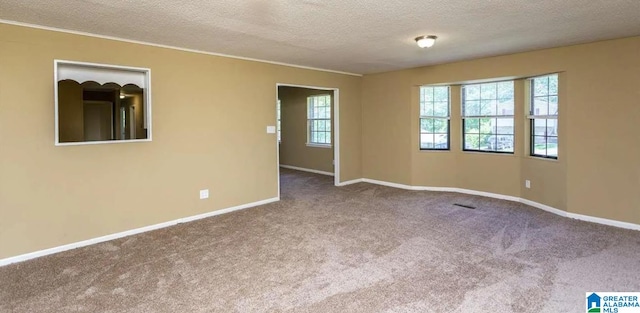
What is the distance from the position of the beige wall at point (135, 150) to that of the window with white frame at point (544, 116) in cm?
344

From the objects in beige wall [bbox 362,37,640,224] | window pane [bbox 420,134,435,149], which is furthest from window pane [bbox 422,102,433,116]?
window pane [bbox 420,134,435,149]

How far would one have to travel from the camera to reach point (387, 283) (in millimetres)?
2770

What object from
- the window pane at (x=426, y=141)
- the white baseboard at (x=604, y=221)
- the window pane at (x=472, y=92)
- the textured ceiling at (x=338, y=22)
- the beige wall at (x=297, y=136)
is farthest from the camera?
the beige wall at (x=297, y=136)

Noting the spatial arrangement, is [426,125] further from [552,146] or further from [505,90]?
[552,146]

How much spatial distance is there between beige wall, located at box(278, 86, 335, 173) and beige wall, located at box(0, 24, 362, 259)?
2.61m

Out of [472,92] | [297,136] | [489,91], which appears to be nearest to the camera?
[489,91]

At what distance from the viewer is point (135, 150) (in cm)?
412

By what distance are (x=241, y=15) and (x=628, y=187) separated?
183 inches

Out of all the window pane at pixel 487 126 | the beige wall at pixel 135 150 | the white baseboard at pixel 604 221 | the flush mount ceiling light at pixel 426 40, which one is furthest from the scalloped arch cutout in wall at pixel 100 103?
Result: the white baseboard at pixel 604 221

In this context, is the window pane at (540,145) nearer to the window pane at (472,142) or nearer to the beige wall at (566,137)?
the beige wall at (566,137)

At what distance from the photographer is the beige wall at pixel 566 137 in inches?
161

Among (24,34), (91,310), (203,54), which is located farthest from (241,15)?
(91,310)

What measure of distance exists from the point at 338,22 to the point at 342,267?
2.25 m

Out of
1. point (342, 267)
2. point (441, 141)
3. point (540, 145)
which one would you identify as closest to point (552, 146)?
point (540, 145)
